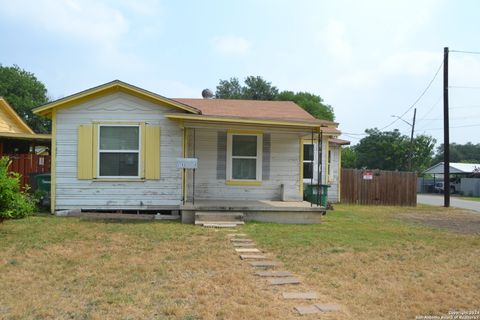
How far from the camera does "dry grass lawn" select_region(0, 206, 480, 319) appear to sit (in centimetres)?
462

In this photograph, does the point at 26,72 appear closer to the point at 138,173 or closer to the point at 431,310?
the point at 138,173

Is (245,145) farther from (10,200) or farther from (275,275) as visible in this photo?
(275,275)

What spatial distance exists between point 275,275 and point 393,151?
5438 centimetres

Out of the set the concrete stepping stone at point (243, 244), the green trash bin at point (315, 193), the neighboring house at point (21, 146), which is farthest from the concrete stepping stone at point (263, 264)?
the neighboring house at point (21, 146)

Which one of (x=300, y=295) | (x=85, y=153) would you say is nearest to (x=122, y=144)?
(x=85, y=153)

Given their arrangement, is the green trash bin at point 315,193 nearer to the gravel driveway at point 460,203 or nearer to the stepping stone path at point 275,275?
the stepping stone path at point 275,275

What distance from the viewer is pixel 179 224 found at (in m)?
10.8

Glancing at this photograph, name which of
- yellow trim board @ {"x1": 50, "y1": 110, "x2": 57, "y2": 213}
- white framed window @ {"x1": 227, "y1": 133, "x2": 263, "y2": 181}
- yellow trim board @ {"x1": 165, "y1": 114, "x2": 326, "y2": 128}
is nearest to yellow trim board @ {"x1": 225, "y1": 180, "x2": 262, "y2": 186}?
white framed window @ {"x1": 227, "y1": 133, "x2": 263, "y2": 181}

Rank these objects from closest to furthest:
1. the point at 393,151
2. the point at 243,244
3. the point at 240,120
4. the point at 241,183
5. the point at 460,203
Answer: the point at 243,244, the point at 240,120, the point at 241,183, the point at 460,203, the point at 393,151

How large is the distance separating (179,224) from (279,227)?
2.47 metres

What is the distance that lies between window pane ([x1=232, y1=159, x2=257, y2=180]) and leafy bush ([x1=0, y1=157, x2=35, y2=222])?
5790 millimetres

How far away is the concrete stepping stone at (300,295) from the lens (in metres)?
4.96

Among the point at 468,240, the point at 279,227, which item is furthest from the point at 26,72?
the point at 468,240

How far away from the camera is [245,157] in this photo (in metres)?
13.2
